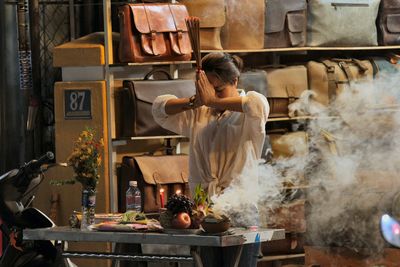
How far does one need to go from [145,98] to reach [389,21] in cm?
185

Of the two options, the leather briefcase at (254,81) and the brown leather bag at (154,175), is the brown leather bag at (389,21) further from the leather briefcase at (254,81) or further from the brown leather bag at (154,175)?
the brown leather bag at (154,175)

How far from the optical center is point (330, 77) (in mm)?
7543

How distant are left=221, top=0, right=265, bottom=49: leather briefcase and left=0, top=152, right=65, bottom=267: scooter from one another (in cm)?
211

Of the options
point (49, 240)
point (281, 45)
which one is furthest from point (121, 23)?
point (49, 240)

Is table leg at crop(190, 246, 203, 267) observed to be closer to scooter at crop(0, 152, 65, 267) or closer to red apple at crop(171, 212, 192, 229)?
red apple at crop(171, 212, 192, 229)

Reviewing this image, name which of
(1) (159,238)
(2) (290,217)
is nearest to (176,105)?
(1) (159,238)

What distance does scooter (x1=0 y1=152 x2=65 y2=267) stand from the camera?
18.2 feet

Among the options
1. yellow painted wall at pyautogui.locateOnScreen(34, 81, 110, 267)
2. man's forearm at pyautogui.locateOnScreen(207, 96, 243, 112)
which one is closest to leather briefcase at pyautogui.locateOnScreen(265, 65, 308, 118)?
yellow painted wall at pyautogui.locateOnScreen(34, 81, 110, 267)

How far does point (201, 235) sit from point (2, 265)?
1093 mm

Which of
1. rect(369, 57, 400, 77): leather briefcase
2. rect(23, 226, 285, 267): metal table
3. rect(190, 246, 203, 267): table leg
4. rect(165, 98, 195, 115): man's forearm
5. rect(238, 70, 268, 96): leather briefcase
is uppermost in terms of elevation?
rect(369, 57, 400, 77): leather briefcase

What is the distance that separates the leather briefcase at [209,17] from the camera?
717 cm

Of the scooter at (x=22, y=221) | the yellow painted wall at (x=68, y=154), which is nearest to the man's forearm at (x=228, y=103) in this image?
the scooter at (x=22, y=221)

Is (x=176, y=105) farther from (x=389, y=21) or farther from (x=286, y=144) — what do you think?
(x=389, y=21)

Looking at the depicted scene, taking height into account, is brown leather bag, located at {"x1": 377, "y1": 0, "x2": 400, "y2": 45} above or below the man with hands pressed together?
above
